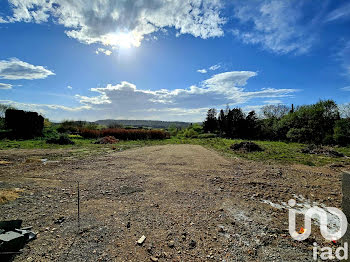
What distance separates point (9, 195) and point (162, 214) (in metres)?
3.95

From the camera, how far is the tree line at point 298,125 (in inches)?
728

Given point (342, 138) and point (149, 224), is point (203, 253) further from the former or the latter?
point (342, 138)

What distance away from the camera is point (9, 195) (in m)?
4.20

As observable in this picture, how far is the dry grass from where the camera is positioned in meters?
4.00

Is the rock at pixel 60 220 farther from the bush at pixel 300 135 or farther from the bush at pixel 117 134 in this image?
the bush at pixel 300 135

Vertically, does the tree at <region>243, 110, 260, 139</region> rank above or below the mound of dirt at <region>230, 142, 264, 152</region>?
above

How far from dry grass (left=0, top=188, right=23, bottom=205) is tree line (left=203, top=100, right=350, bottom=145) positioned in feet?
81.7

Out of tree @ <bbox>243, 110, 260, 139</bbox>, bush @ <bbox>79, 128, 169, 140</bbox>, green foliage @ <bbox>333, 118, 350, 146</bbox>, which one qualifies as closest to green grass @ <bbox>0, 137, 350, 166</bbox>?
green foliage @ <bbox>333, 118, 350, 146</bbox>

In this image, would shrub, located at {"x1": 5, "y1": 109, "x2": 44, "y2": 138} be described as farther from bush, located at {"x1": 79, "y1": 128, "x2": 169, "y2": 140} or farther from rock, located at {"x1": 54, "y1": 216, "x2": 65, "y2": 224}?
rock, located at {"x1": 54, "y1": 216, "x2": 65, "y2": 224}

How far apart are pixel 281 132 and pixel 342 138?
8976 millimetres

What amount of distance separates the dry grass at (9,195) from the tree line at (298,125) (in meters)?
24.9

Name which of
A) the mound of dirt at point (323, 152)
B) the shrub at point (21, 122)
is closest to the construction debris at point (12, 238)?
the mound of dirt at point (323, 152)

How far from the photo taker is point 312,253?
2.62 m

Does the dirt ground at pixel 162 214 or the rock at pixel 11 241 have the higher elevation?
the rock at pixel 11 241
